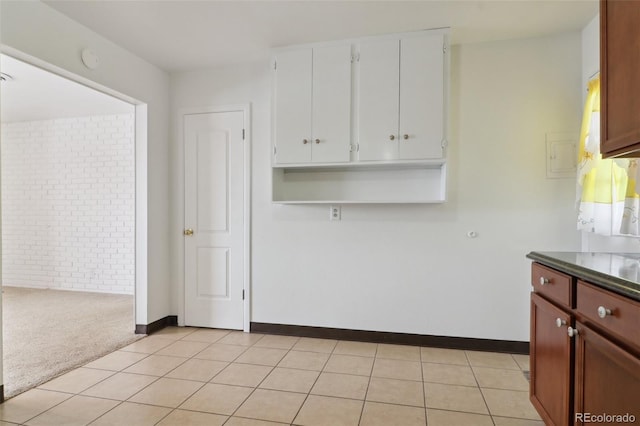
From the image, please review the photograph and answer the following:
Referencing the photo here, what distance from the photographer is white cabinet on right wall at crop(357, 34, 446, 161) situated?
2654 millimetres

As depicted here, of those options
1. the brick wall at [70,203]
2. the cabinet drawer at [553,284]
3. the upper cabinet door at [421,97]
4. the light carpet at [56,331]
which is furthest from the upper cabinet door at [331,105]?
the brick wall at [70,203]

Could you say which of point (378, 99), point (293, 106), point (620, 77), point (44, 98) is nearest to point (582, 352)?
point (620, 77)

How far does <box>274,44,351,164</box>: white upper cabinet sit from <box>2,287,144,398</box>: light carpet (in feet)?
7.52

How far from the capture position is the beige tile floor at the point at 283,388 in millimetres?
1937

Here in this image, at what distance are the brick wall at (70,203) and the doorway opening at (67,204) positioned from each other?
0.05 feet

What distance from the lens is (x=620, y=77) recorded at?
1.39 m

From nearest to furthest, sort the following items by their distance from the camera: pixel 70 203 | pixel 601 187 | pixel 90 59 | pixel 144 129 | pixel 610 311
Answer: pixel 610 311, pixel 601 187, pixel 90 59, pixel 144 129, pixel 70 203

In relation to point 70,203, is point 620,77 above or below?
above

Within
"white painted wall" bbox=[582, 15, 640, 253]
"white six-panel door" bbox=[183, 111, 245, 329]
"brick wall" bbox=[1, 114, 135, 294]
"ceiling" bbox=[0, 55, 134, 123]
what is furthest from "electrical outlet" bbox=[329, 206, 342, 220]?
"brick wall" bbox=[1, 114, 135, 294]

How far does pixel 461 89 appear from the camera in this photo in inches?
114

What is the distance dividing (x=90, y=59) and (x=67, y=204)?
3.24 m

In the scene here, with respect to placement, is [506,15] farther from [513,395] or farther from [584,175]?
[513,395]

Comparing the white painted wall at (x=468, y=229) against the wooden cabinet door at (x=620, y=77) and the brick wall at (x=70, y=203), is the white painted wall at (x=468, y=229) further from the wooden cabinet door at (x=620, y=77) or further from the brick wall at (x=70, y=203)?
the brick wall at (x=70, y=203)

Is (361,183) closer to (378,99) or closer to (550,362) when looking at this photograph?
(378,99)
